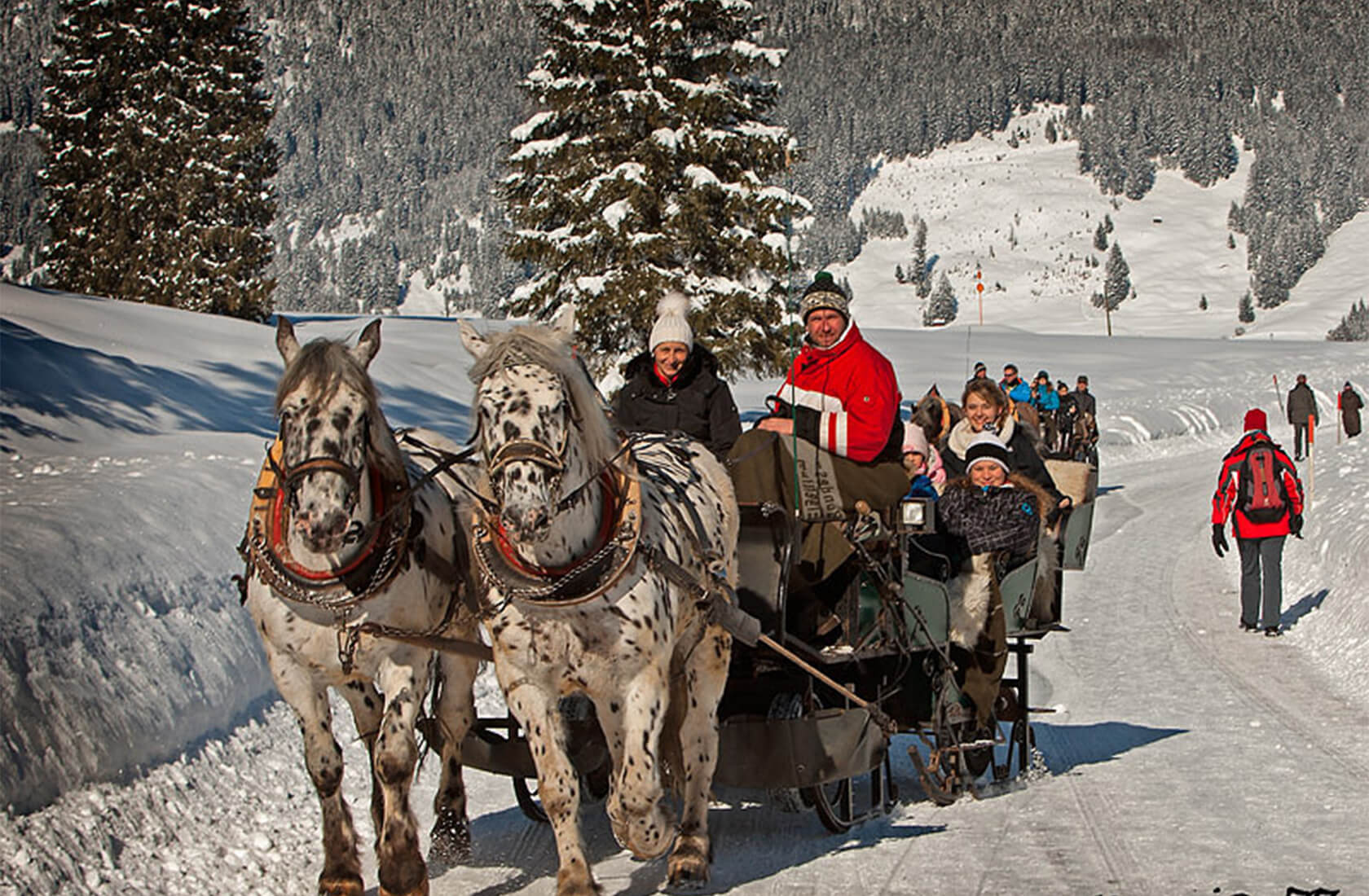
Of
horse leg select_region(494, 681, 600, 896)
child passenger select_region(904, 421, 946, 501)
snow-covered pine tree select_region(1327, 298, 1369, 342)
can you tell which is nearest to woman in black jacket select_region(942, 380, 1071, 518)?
child passenger select_region(904, 421, 946, 501)

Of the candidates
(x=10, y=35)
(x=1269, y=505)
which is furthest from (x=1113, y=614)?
(x=10, y=35)

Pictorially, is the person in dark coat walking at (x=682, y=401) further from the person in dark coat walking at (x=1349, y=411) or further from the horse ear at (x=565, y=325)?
the person in dark coat walking at (x=1349, y=411)

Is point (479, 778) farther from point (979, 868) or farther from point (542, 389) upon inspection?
point (542, 389)

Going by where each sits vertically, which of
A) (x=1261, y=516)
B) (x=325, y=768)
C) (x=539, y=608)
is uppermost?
(x=539, y=608)

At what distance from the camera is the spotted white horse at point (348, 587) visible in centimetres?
507

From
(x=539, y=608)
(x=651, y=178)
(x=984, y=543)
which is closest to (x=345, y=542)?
(x=539, y=608)

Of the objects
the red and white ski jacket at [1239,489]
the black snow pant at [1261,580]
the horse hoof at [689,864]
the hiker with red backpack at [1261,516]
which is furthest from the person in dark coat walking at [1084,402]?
the horse hoof at [689,864]

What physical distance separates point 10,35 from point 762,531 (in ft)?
401

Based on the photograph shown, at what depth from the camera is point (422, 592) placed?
5793mm

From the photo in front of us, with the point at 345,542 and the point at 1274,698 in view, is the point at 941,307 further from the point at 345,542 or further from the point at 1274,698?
the point at 345,542

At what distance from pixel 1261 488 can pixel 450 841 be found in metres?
9.49

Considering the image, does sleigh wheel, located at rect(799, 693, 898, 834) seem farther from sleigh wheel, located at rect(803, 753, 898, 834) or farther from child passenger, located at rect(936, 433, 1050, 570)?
child passenger, located at rect(936, 433, 1050, 570)

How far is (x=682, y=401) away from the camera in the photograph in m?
7.48

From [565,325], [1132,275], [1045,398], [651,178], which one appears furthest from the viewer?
[1132,275]
